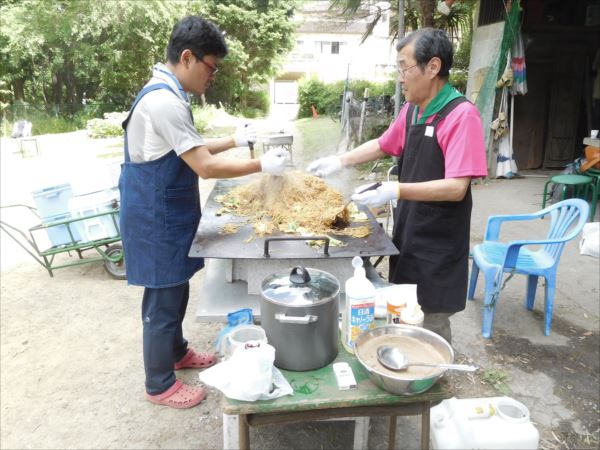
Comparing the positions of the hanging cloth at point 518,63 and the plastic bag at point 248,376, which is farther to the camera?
the hanging cloth at point 518,63

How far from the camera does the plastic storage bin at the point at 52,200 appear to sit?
508 cm

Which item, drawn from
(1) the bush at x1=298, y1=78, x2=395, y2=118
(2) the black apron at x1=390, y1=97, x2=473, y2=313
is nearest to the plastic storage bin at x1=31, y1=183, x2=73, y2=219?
(2) the black apron at x1=390, y1=97, x2=473, y2=313

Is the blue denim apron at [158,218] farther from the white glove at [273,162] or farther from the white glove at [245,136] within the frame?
the white glove at [245,136]

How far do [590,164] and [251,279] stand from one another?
647 centimetres

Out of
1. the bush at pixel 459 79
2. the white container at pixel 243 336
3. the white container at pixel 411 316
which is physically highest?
the bush at pixel 459 79

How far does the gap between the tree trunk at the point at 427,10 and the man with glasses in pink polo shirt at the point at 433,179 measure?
24.4 ft

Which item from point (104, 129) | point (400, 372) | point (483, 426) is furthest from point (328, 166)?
point (104, 129)

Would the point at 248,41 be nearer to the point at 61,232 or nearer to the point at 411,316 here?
the point at 61,232

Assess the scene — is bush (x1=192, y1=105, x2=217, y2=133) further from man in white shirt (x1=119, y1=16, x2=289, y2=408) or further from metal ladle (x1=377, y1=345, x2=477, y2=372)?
metal ladle (x1=377, y1=345, x2=477, y2=372)

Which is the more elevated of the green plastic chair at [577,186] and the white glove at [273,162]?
the white glove at [273,162]

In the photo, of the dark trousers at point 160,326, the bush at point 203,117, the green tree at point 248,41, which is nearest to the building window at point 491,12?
the dark trousers at point 160,326

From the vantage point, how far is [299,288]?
1.75 m

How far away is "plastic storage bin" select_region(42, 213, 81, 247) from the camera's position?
16.9 feet

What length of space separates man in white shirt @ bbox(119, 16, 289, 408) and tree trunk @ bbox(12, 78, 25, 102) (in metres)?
25.7
